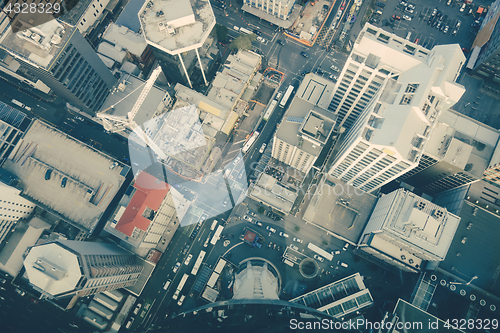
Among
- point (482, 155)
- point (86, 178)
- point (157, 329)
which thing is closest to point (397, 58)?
point (482, 155)

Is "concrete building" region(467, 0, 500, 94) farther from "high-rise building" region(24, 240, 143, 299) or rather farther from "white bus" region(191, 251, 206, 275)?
"high-rise building" region(24, 240, 143, 299)

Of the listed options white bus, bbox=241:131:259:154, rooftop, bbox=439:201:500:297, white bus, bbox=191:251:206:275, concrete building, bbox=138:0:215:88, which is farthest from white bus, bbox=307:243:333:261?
concrete building, bbox=138:0:215:88

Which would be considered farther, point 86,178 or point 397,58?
point 86,178

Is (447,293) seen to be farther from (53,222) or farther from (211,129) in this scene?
(53,222)

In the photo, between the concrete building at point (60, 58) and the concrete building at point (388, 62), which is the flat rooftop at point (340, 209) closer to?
the concrete building at point (388, 62)

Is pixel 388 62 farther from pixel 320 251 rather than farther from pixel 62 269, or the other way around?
pixel 62 269

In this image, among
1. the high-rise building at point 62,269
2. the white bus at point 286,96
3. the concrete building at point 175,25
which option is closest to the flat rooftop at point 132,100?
the concrete building at point 175,25
